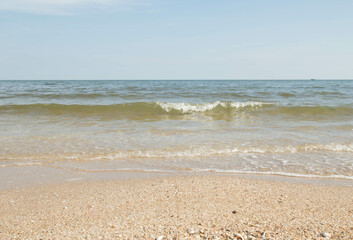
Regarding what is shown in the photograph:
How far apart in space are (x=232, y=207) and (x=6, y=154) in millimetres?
4540

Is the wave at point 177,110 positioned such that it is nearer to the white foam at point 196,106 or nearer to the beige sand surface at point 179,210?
the white foam at point 196,106

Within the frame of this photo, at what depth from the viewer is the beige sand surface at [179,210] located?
2.30 metres

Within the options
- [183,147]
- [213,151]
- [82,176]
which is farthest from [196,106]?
[82,176]

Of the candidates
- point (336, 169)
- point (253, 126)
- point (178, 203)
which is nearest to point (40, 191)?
point (178, 203)

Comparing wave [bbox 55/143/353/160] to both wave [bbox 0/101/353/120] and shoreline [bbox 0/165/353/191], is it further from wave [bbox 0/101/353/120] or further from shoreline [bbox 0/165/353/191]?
wave [bbox 0/101/353/120]

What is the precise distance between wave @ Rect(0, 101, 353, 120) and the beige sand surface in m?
7.74

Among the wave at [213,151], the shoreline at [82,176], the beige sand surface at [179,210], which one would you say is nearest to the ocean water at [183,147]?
the wave at [213,151]

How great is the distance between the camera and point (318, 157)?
197 inches

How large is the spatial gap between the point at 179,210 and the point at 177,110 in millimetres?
10601

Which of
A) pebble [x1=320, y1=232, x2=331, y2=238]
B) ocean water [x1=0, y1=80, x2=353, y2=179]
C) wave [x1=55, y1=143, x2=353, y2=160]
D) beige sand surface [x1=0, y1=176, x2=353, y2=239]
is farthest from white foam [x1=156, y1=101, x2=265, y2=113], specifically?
pebble [x1=320, y1=232, x2=331, y2=238]

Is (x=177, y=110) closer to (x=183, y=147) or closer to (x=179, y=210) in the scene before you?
(x=183, y=147)

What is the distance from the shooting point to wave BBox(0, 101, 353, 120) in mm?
11516

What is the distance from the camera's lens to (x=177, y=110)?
1332 cm

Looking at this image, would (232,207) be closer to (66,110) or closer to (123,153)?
(123,153)
